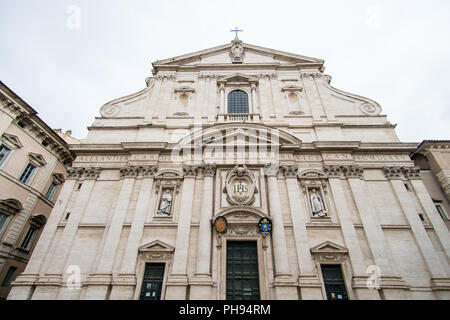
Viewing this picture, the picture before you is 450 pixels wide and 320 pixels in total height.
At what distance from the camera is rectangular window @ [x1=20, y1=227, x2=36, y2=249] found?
634 inches

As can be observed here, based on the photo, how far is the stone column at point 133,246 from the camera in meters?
11.0

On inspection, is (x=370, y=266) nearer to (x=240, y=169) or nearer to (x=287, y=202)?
(x=287, y=202)

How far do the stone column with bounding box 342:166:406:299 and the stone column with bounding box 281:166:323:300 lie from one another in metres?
2.86

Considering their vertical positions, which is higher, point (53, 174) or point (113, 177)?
point (53, 174)

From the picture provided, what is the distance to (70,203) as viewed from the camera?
1391 cm

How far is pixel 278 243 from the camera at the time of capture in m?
11.9

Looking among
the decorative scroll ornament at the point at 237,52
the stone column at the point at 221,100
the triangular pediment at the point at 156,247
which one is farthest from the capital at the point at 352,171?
the decorative scroll ornament at the point at 237,52

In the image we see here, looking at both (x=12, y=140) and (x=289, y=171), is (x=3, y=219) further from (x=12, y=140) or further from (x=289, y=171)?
(x=289, y=171)

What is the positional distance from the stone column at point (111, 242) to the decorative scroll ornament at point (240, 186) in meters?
5.56

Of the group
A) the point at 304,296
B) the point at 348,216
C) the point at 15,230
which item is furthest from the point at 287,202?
the point at 15,230

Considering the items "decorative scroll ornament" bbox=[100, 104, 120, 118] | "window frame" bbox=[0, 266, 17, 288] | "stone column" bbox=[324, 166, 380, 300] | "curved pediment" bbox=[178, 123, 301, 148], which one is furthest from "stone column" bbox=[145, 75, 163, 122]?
"window frame" bbox=[0, 266, 17, 288]

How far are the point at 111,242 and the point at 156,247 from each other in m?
2.28

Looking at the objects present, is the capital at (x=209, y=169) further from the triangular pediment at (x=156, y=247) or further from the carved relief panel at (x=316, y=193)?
the carved relief panel at (x=316, y=193)
